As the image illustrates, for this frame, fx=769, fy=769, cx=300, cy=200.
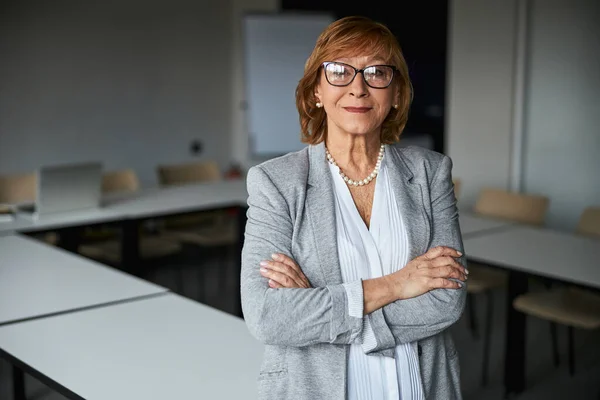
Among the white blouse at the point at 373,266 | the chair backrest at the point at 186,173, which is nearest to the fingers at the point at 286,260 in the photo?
the white blouse at the point at 373,266

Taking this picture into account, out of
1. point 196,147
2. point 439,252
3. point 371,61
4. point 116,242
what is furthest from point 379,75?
point 196,147

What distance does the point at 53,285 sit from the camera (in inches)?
128

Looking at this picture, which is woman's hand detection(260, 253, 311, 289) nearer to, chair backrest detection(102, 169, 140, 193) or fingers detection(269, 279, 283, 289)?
fingers detection(269, 279, 283, 289)

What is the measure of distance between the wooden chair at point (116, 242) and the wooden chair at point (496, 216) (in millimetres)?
2120

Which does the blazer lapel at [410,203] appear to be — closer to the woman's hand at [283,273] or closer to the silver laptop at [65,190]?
the woman's hand at [283,273]

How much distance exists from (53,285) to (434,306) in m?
2.02

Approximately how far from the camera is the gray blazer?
65.0 inches

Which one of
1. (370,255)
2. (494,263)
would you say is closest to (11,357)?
(370,255)

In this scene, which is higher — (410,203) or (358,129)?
(358,129)

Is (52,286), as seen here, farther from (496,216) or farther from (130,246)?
(496,216)

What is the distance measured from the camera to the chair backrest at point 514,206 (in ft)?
16.6

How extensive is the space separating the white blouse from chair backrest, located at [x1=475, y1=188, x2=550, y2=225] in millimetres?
3501

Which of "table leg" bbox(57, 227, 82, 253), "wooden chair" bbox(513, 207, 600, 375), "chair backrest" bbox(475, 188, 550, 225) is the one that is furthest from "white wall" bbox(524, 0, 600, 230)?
"table leg" bbox(57, 227, 82, 253)

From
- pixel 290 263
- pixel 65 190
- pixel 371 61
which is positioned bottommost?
pixel 65 190
